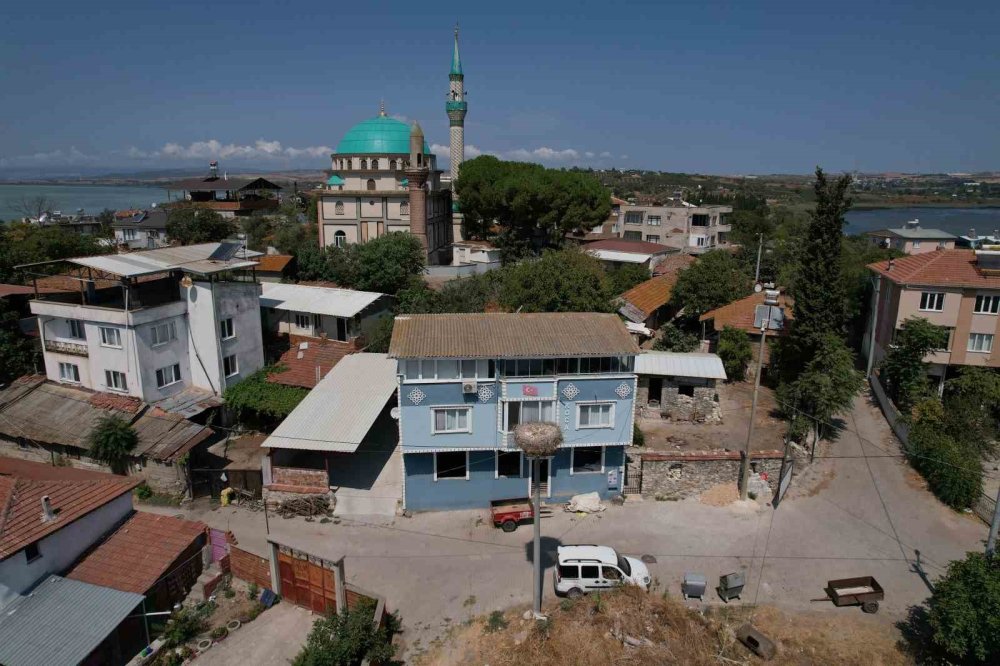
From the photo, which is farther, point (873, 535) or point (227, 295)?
point (227, 295)

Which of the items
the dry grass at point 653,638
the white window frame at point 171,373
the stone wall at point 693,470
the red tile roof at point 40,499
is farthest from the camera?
the white window frame at point 171,373

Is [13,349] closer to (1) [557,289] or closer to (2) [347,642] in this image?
(2) [347,642]

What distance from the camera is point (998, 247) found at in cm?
3030

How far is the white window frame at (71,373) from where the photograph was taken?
2685 centimetres

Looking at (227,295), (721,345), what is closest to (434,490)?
(227,295)

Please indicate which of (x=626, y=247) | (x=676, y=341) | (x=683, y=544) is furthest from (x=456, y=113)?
(x=683, y=544)

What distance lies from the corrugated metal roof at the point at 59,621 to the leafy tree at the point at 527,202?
126 ft

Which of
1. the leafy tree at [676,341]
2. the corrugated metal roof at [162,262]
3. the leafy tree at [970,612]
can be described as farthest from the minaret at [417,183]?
the leafy tree at [970,612]

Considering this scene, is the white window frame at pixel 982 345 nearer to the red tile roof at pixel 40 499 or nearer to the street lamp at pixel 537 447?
the street lamp at pixel 537 447

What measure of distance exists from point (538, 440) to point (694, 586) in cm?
645

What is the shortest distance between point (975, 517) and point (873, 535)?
4.50m

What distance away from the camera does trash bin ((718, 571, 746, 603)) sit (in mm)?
16719

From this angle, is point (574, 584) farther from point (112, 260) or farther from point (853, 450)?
point (112, 260)

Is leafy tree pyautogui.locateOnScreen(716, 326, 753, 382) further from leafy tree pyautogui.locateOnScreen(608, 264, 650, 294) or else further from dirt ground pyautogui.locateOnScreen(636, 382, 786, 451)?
leafy tree pyautogui.locateOnScreen(608, 264, 650, 294)
